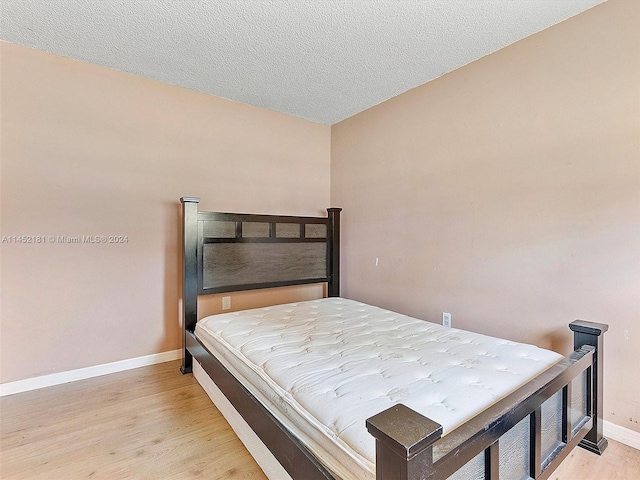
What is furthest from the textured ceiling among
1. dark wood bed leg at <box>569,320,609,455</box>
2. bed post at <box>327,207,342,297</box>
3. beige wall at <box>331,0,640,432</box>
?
dark wood bed leg at <box>569,320,609,455</box>

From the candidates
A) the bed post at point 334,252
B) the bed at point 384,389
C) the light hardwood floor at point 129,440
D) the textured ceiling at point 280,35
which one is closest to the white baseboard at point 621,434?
the light hardwood floor at point 129,440

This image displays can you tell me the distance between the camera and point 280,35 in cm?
204

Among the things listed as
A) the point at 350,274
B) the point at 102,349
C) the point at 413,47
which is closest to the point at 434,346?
the point at 350,274

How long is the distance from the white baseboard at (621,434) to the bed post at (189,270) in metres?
2.68

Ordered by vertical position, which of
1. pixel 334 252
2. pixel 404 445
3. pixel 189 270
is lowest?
pixel 404 445

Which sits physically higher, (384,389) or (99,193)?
(99,193)

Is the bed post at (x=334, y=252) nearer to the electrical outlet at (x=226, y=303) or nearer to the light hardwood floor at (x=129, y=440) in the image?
the electrical outlet at (x=226, y=303)

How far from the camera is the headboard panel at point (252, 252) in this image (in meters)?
2.51

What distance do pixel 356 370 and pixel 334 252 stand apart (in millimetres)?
1934

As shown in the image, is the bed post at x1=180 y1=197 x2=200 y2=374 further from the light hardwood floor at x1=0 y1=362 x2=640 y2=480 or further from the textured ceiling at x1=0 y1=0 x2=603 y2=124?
the textured ceiling at x1=0 y1=0 x2=603 y2=124

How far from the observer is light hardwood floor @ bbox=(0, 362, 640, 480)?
147cm

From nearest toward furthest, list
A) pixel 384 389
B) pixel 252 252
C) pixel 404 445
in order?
pixel 404 445 < pixel 384 389 < pixel 252 252

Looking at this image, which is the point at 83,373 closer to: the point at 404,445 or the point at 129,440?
the point at 129,440

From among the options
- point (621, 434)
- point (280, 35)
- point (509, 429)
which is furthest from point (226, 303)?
point (621, 434)
